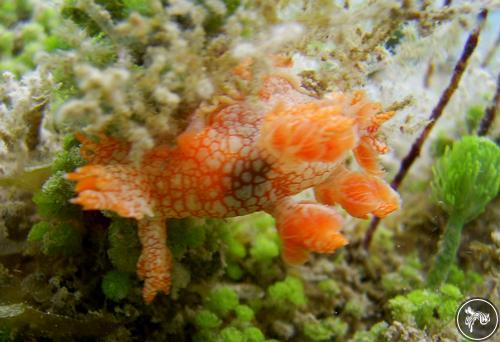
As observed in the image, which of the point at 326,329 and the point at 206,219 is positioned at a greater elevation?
the point at 206,219

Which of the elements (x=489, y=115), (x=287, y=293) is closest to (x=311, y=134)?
(x=287, y=293)

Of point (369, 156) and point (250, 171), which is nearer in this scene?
point (250, 171)

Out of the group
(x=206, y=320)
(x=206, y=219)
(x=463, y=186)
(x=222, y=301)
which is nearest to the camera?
(x=206, y=219)

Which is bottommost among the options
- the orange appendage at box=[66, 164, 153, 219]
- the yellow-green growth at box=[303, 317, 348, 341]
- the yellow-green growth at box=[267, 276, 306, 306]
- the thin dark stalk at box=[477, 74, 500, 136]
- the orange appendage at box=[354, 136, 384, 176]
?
the yellow-green growth at box=[303, 317, 348, 341]

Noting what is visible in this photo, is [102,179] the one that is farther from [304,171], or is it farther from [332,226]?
[332,226]

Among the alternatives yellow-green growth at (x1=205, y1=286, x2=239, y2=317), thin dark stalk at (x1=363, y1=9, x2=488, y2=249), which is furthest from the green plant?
yellow-green growth at (x1=205, y1=286, x2=239, y2=317)

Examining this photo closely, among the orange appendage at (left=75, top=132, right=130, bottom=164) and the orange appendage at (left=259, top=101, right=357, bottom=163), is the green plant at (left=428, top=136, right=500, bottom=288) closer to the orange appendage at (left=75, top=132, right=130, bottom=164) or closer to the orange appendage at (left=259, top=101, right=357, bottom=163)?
the orange appendage at (left=259, top=101, right=357, bottom=163)

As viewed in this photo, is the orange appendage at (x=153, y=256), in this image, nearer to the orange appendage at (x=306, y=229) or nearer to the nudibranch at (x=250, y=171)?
the nudibranch at (x=250, y=171)

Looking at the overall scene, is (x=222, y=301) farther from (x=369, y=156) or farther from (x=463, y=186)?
(x=463, y=186)
